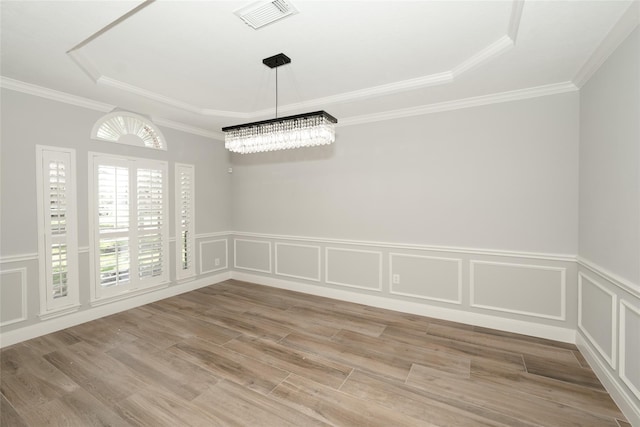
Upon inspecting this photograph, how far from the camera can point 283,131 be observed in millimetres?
2715

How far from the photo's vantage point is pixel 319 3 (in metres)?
1.89

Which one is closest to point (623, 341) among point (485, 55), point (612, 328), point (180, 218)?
point (612, 328)

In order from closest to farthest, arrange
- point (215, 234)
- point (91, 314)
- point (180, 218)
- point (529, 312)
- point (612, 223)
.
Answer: point (612, 223) → point (529, 312) → point (91, 314) → point (180, 218) → point (215, 234)

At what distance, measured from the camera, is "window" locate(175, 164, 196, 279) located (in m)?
4.51

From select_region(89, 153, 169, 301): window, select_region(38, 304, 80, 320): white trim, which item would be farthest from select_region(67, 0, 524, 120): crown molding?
select_region(38, 304, 80, 320): white trim

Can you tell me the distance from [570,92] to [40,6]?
14.9ft

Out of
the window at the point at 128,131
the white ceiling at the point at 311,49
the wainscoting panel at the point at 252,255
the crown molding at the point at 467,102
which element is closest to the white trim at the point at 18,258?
the window at the point at 128,131

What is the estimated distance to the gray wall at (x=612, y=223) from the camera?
1.91 m

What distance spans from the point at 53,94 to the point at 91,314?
2634 mm

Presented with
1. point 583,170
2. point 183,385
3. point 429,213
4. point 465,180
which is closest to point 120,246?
point 183,385

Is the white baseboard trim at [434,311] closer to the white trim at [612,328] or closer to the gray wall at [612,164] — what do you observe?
the white trim at [612,328]

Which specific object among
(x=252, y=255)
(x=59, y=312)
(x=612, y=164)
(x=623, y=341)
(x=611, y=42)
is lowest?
(x=59, y=312)

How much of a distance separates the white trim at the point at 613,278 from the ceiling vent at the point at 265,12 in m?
2.94

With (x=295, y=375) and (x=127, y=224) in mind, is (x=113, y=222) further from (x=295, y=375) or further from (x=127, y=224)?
(x=295, y=375)
